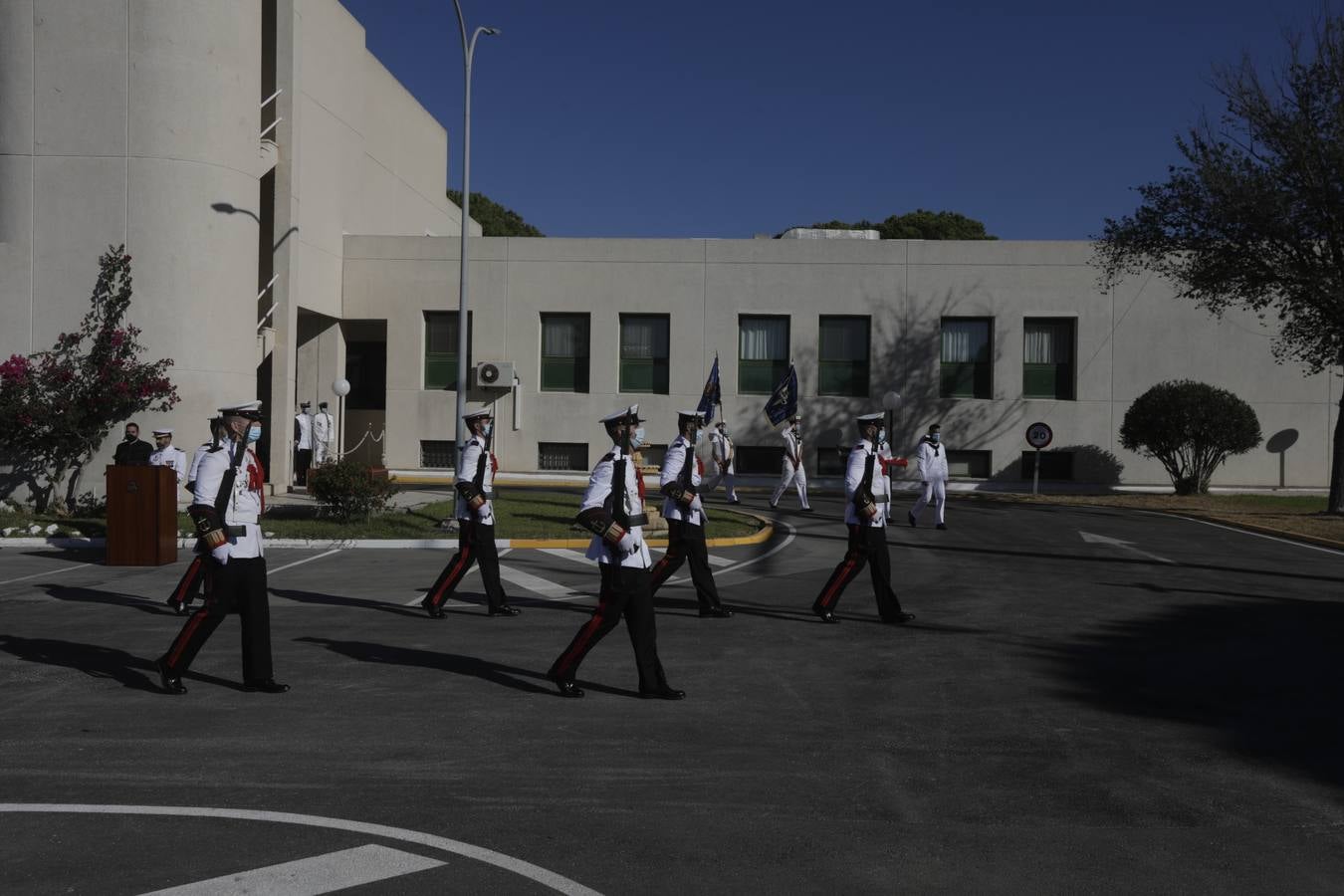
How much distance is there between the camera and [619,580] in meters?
7.49

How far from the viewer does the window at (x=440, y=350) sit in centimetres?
3316

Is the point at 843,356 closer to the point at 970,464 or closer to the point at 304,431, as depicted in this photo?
the point at 970,464

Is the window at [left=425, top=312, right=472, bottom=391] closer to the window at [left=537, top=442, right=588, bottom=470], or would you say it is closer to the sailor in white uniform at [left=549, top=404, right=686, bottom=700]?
the window at [left=537, top=442, right=588, bottom=470]

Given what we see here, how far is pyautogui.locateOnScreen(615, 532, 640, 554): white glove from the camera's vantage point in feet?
24.7

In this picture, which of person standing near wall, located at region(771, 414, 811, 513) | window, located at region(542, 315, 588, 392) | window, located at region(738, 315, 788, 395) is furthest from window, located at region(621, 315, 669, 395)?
person standing near wall, located at region(771, 414, 811, 513)

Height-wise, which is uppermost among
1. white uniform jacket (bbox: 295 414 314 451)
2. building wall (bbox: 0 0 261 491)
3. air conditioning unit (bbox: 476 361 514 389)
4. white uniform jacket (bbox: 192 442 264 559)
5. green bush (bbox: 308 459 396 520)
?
building wall (bbox: 0 0 261 491)

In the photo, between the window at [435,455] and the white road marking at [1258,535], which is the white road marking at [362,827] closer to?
the white road marking at [1258,535]

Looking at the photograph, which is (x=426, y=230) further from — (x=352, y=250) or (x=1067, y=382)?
(x=1067, y=382)

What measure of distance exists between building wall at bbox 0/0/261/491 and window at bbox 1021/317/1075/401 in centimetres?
2230

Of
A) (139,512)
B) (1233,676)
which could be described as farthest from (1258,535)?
(139,512)

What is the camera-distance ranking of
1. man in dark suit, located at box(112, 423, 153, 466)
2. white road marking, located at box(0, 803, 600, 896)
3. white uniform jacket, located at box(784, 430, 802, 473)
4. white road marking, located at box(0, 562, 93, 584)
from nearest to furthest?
white road marking, located at box(0, 803, 600, 896), white road marking, located at box(0, 562, 93, 584), man in dark suit, located at box(112, 423, 153, 466), white uniform jacket, located at box(784, 430, 802, 473)

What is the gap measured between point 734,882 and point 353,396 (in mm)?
33257

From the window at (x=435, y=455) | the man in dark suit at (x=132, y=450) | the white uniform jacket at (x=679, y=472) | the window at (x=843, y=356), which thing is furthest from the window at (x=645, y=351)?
the white uniform jacket at (x=679, y=472)

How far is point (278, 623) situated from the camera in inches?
410
